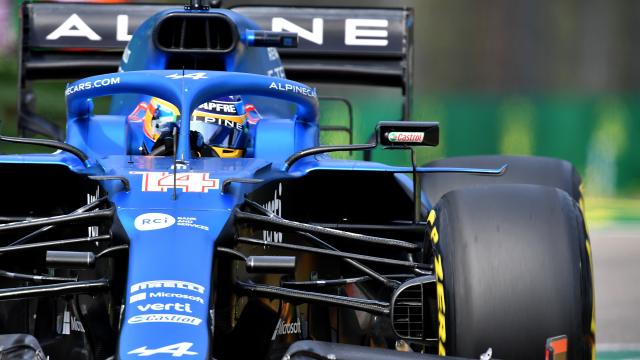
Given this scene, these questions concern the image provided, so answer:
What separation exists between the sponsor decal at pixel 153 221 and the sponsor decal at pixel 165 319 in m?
0.52

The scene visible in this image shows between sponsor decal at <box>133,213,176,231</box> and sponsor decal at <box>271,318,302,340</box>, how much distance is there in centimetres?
85

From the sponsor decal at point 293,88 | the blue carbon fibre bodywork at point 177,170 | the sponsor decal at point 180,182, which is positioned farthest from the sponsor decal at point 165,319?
the sponsor decal at point 293,88

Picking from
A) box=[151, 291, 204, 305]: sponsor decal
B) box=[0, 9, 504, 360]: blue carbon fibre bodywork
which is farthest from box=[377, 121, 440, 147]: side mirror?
box=[151, 291, 204, 305]: sponsor decal

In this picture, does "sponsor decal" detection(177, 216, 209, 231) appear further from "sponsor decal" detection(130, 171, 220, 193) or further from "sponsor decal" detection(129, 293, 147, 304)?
"sponsor decal" detection(129, 293, 147, 304)

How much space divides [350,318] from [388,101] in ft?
42.2

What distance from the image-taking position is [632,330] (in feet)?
30.6

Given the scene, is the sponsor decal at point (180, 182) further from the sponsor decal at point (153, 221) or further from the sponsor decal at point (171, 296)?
the sponsor decal at point (171, 296)

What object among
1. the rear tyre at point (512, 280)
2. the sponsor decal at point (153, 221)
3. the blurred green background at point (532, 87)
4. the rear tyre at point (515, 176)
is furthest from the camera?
the blurred green background at point (532, 87)

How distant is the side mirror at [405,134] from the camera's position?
547 centimetres

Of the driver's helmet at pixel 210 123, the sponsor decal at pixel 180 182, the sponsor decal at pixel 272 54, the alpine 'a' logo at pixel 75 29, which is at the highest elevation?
the alpine 'a' logo at pixel 75 29

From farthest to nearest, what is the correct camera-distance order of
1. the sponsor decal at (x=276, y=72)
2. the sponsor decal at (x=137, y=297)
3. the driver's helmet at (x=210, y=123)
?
the sponsor decal at (x=276, y=72) → the driver's helmet at (x=210, y=123) → the sponsor decal at (x=137, y=297)

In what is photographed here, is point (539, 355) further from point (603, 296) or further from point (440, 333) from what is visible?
point (603, 296)

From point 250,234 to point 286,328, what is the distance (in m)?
0.50

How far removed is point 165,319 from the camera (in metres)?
4.47
